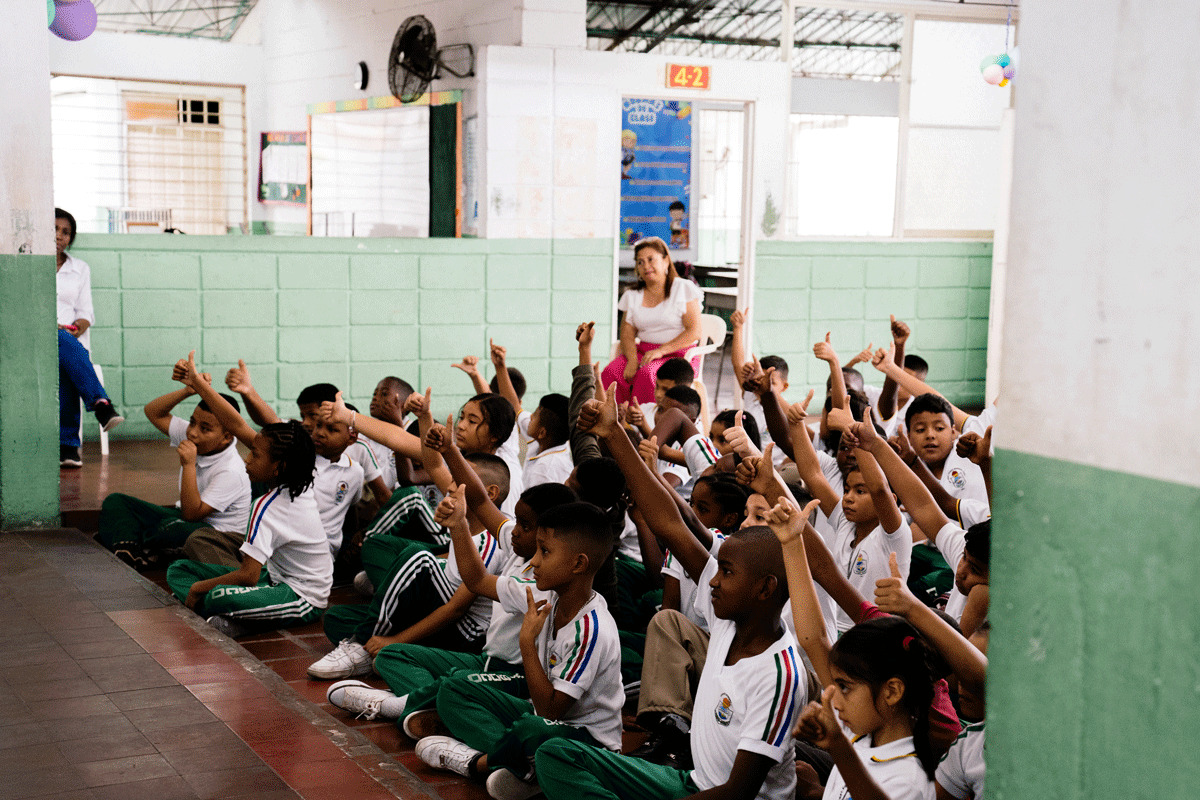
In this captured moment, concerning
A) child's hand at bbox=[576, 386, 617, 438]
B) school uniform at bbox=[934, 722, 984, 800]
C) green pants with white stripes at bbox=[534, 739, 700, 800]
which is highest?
child's hand at bbox=[576, 386, 617, 438]

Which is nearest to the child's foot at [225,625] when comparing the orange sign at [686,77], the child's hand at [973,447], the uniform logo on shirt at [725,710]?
the uniform logo on shirt at [725,710]

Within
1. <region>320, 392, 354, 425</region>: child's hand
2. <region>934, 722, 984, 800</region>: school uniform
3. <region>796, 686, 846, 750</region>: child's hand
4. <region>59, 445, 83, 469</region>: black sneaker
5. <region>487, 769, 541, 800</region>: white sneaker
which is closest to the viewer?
<region>796, 686, 846, 750</region>: child's hand

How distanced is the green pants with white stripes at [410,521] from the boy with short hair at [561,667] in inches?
60.2

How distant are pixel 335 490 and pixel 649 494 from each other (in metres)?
1.91

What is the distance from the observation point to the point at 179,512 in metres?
5.05

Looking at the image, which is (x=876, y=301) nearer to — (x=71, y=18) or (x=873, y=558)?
(x=71, y=18)

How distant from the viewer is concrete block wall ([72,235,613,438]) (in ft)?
24.3

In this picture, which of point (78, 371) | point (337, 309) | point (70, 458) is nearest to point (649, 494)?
point (78, 371)

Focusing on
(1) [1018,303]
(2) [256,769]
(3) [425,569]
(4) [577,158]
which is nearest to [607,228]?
(4) [577,158]

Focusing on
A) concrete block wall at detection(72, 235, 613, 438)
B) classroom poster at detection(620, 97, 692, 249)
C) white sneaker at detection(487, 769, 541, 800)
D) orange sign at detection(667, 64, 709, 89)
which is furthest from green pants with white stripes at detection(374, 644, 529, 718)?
classroom poster at detection(620, 97, 692, 249)

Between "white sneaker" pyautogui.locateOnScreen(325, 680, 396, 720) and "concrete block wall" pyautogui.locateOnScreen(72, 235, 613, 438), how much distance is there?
14.8 feet

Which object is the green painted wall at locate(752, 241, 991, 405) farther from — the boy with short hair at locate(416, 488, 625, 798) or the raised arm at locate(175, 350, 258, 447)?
the boy with short hair at locate(416, 488, 625, 798)

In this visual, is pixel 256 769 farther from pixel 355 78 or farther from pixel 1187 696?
pixel 355 78

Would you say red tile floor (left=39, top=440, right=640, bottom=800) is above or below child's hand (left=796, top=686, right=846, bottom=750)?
below
